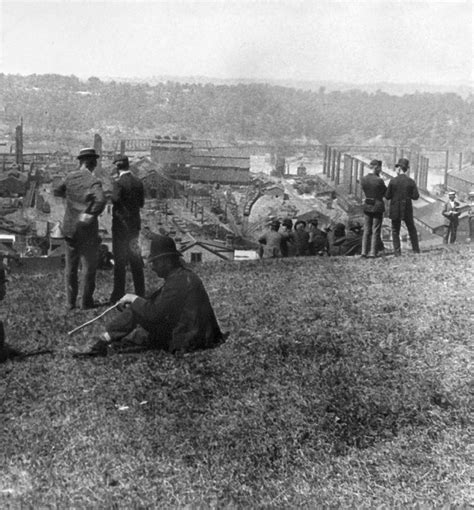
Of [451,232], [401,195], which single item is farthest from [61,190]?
[451,232]

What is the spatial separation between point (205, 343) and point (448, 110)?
139m

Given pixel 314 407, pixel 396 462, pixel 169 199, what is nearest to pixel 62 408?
pixel 314 407

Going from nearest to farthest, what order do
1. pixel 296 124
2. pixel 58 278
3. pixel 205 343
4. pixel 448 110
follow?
pixel 205 343 → pixel 58 278 → pixel 296 124 → pixel 448 110

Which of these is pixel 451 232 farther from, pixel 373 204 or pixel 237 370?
pixel 237 370

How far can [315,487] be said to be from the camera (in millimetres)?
4730

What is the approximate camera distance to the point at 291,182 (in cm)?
7212

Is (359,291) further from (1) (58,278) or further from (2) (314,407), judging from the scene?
(1) (58,278)

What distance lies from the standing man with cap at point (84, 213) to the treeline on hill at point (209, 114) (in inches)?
3402

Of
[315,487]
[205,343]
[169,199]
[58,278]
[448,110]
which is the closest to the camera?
[315,487]

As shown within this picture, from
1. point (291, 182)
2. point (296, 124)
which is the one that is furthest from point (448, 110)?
point (291, 182)

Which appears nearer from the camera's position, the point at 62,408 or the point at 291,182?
the point at 62,408

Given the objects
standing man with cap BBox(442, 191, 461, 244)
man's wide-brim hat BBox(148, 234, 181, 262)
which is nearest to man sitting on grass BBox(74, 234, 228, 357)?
man's wide-brim hat BBox(148, 234, 181, 262)

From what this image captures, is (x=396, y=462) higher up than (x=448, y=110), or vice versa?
(x=448, y=110)

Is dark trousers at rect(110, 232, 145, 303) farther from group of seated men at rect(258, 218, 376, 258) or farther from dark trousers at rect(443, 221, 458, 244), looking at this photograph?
dark trousers at rect(443, 221, 458, 244)
